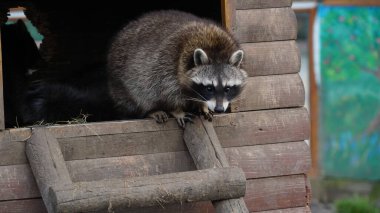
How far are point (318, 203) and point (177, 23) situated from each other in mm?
4778

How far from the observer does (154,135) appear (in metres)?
5.54

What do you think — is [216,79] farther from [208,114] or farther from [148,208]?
[148,208]

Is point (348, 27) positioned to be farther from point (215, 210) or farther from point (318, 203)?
point (215, 210)

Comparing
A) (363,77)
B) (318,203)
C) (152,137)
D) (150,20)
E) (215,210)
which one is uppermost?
(150,20)

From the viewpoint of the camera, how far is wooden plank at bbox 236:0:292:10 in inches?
226

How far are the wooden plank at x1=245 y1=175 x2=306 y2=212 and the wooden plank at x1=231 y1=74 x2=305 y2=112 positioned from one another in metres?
0.50

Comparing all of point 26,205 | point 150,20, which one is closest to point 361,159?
point 150,20

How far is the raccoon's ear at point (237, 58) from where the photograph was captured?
5543 millimetres

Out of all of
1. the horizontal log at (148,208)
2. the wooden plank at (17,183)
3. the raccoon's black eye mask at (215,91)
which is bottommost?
the horizontal log at (148,208)

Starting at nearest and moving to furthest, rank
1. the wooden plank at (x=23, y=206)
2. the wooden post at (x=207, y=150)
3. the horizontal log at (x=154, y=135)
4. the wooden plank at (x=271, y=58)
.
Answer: the wooden post at (x=207, y=150), the wooden plank at (x=23, y=206), the horizontal log at (x=154, y=135), the wooden plank at (x=271, y=58)

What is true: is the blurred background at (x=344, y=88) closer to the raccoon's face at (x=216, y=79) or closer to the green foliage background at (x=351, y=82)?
the green foliage background at (x=351, y=82)

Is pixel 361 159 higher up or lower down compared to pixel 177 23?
lower down

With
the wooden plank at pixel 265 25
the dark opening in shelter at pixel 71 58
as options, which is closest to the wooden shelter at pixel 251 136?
the wooden plank at pixel 265 25

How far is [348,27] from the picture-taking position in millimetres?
10133
